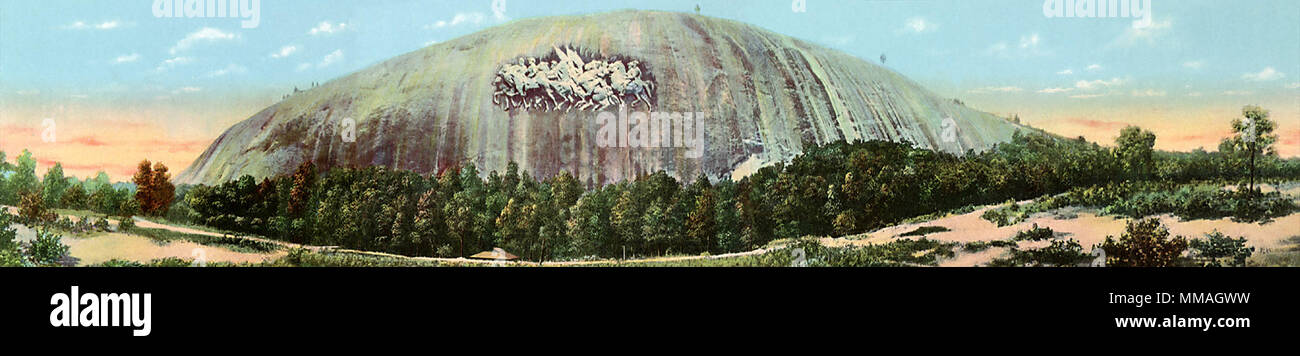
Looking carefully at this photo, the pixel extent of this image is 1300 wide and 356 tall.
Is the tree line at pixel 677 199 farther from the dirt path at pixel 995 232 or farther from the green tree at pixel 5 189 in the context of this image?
the green tree at pixel 5 189

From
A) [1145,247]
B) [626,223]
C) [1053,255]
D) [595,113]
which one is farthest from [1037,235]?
[595,113]

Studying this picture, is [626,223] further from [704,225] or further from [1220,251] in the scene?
[1220,251]

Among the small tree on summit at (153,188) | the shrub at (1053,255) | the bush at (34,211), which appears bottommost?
the shrub at (1053,255)

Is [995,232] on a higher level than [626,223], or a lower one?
lower

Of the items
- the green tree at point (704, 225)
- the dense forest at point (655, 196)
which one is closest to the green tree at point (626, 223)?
the dense forest at point (655, 196)

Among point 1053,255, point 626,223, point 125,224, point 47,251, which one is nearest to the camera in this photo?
point 1053,255
